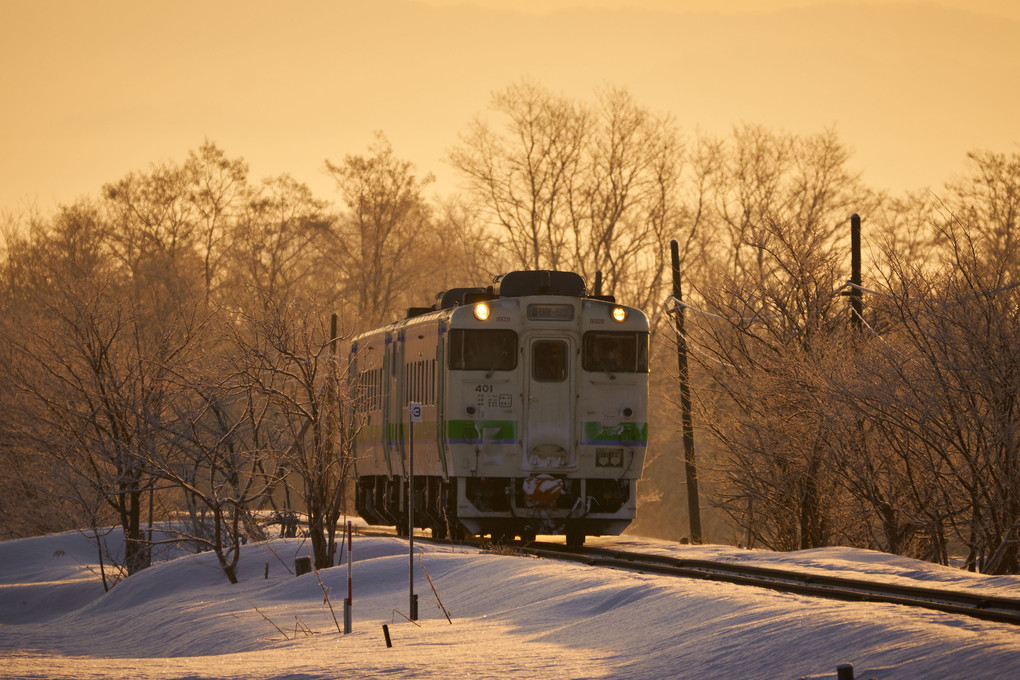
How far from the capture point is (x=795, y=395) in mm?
22844

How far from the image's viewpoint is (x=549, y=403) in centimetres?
2086

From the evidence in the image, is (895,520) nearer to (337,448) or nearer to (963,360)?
(963,360)

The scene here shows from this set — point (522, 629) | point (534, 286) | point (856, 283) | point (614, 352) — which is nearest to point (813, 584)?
point (522, 629)

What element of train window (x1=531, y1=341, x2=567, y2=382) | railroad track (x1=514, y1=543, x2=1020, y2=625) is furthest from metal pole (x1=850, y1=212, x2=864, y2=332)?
railroad track (x1=514, y1=543, x2=1020, y2=625)

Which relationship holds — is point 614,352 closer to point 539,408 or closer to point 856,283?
point 539,408

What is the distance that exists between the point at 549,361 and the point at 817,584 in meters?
8.00

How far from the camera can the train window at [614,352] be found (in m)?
21.0

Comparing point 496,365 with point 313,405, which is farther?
point 313,405

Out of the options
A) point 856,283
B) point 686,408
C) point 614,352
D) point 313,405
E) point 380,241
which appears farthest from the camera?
point 380,241

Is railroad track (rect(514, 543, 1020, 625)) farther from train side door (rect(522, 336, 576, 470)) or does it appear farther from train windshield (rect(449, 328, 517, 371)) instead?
train windshield (rect(449, 328, 517, 371))

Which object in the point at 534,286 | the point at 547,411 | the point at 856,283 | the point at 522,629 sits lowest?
the point at 522,629

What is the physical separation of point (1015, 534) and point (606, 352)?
6351mm

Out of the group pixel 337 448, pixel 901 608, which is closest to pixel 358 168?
pixel 337 448

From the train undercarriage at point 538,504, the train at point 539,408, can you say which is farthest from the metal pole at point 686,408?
the train at point 539,408
